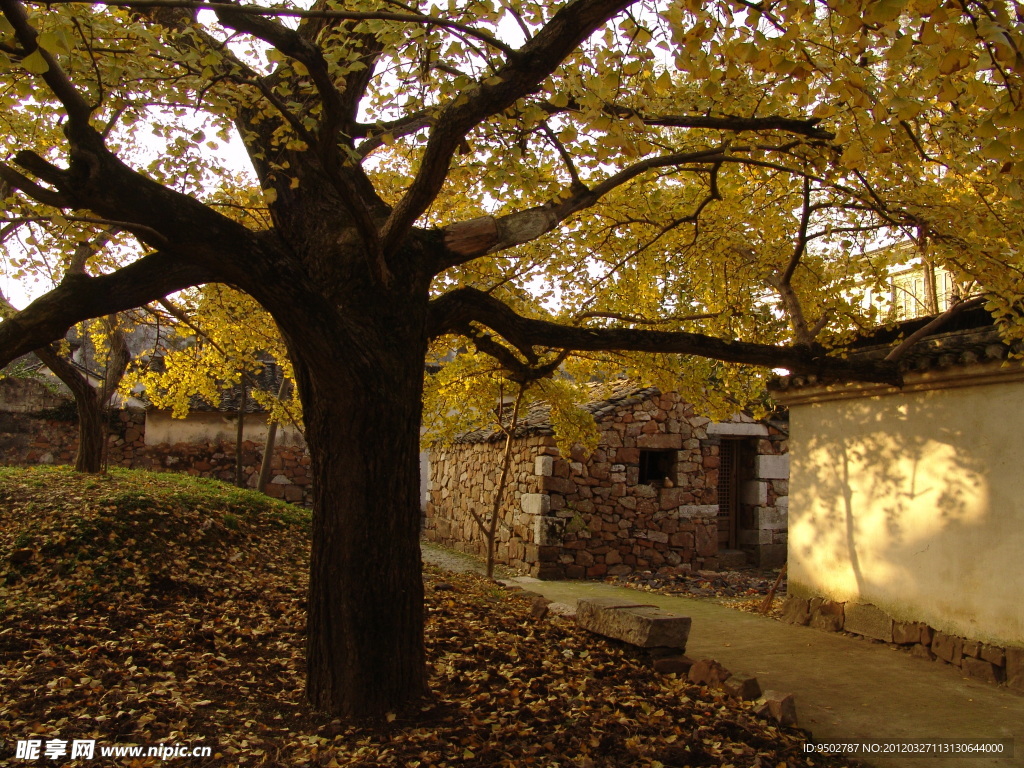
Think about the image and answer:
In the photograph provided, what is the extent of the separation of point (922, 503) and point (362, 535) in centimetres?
551

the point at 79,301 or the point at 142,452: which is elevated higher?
the point at 79,301

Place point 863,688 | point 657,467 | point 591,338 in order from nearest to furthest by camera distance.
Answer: point 591,338
point 863,688
point 657,467

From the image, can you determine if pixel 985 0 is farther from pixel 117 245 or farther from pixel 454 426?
pixel 117 245

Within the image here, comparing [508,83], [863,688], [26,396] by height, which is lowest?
[863,688]

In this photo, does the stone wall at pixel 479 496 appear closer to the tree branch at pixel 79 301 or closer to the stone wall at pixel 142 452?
the stone wall at pixel 142 452

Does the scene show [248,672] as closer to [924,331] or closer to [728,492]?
[924,331]

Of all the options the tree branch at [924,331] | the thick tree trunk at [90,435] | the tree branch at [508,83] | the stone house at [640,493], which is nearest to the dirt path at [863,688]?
the tree branch at [924,331]

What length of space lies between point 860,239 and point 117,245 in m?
8.91

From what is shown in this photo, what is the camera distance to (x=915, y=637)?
6.84 meters

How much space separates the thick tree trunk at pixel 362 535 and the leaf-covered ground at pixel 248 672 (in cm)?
23

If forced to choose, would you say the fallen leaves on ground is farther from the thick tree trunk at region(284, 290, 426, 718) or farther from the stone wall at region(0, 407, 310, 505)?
the stone wall at region(0, 407, 310, 505)

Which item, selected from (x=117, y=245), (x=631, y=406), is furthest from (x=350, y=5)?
(x=631, y=406)

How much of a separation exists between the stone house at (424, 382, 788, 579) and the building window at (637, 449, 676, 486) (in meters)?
0.02

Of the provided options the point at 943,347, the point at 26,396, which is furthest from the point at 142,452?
the point at 943,347
